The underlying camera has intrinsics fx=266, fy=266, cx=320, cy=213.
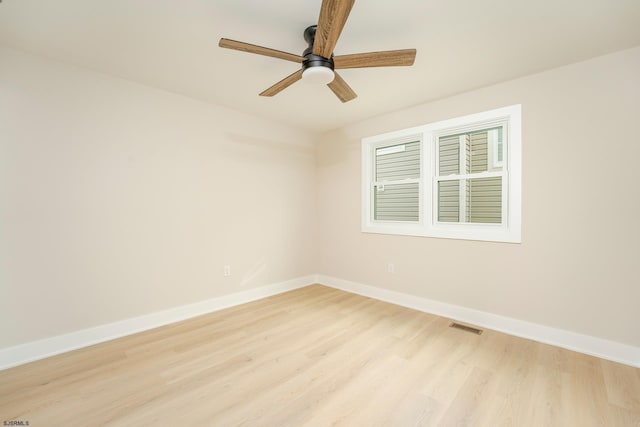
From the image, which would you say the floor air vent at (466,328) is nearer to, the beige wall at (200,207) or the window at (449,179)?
the beige wall at (200,207)

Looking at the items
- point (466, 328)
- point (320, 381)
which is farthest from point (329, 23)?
point (466, 328)

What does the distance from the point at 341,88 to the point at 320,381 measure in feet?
7.42

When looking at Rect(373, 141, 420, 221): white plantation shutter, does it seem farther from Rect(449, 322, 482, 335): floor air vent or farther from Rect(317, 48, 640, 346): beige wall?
Rect(449, 322, 482, 335): floor air vent

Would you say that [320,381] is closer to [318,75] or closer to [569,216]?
[318,75]

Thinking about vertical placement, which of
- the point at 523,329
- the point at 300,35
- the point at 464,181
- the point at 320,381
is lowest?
the point at 320,381

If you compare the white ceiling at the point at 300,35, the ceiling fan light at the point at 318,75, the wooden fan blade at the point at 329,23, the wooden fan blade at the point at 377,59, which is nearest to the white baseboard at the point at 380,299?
the white ceiling at the point at 300,35

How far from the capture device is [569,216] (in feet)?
7.81

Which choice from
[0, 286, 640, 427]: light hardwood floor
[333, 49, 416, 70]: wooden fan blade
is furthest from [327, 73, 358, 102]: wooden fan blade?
[0, 286, 640, 427]: light hardwood floor

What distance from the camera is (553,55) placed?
7.31 ft

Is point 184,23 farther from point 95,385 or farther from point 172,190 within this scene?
point 95,385

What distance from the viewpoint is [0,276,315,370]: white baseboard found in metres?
2.14

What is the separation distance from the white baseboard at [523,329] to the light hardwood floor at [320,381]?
98 millimetres

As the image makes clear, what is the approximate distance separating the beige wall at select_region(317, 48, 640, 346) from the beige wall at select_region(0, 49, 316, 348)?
2.58 meters

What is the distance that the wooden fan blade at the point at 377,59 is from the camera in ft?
5.77
